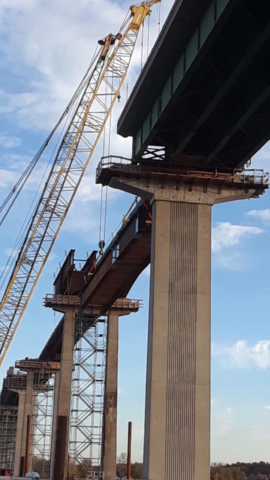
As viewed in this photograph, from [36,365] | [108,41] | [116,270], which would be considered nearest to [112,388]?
[116,270]

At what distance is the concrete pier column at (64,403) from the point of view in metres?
75.4

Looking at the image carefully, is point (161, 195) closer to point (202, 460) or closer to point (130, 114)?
→ point (130, 114)

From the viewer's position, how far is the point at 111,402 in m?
81.1

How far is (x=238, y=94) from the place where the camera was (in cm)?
4231

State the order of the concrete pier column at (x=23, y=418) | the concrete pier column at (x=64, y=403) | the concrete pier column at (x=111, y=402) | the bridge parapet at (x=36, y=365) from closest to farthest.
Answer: the concrete pier column at (x=64, y=403), the concrete pier column at (x=111, y=402), the bridge parapet at (x=36, y=365), the concrete pier column at (x=23, y=418)

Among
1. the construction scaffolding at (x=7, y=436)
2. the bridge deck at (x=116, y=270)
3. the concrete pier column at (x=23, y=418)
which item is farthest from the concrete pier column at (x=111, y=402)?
the construction scaffolding at (x=7, y=436)

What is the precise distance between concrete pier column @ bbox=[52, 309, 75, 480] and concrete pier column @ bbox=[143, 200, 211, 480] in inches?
1441

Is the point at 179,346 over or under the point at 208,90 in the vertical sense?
under

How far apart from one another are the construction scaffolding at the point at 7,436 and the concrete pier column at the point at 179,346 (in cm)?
11796

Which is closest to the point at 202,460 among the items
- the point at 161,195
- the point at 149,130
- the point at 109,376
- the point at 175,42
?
the point at 161,195

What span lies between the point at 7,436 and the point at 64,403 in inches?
3367

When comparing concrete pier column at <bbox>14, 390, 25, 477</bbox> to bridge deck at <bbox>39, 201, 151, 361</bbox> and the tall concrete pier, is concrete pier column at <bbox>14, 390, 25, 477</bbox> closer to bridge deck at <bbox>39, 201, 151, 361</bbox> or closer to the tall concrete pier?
bridge deck at <bbox>39, 201, 151, 361</bbox>

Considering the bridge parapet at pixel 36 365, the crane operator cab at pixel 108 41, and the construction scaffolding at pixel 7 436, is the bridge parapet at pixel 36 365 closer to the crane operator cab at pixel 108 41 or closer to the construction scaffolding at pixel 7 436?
the construction scaffolding at pixel 7 436

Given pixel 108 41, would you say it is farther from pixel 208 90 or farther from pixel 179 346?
pixel 179 346
